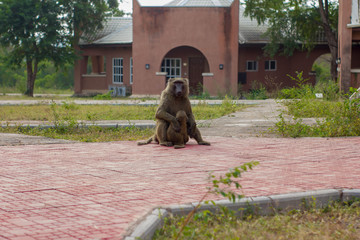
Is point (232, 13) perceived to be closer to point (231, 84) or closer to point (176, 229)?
point (231, 84)

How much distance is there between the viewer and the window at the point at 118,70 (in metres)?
31.8

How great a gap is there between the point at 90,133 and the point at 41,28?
1890 cm

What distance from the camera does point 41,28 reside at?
28922mm

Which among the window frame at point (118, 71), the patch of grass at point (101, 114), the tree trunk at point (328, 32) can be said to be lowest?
the patch of grass at point (101, 114)

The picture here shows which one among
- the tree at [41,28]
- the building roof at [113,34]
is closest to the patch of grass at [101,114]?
the tree at [41,28]

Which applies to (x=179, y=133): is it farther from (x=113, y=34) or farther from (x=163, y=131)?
(x=113, y=34)

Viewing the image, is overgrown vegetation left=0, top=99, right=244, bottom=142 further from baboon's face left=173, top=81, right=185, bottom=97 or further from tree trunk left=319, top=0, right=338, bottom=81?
tree trunk left=319, top=0, right=338, bottom=81

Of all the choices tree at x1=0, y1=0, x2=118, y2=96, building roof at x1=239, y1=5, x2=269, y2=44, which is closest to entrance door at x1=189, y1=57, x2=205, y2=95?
building roof at x1=239, y1=5, x2=269, y2=44

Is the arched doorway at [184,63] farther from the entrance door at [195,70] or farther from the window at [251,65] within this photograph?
the window at [251,65]

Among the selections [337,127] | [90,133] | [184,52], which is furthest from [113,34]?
[337,127]

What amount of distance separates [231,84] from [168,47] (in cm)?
383

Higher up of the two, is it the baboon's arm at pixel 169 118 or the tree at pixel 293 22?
the tree at pixel 293 22

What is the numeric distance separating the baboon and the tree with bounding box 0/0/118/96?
20.8m

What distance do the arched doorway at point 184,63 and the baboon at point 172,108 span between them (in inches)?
829
